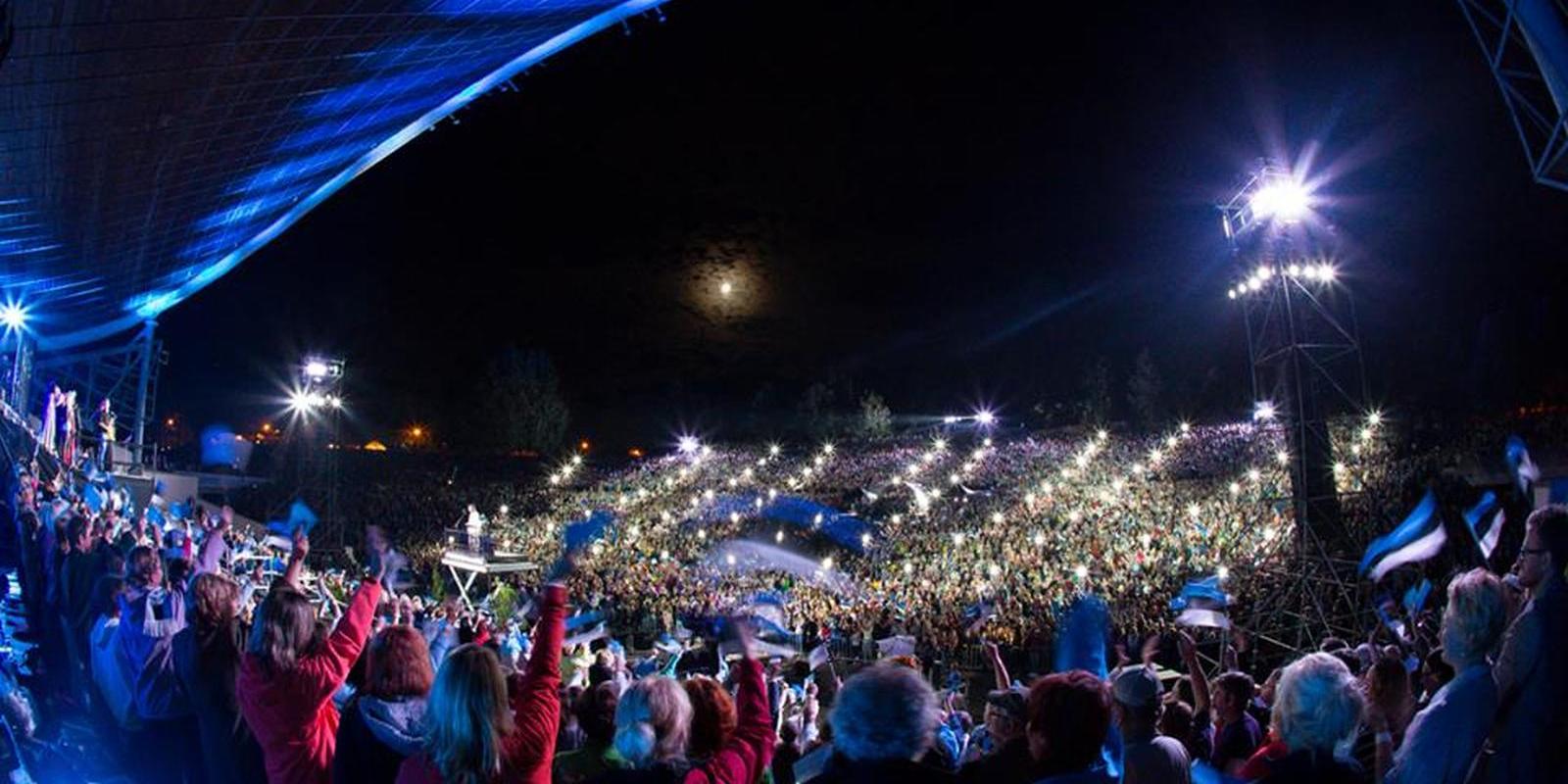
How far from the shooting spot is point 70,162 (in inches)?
397

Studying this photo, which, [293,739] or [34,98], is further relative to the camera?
[34,98]

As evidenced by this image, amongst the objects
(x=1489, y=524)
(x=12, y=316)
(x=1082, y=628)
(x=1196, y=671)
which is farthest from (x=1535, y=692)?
(x=12, y=316)

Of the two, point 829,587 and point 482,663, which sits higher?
point 482,663

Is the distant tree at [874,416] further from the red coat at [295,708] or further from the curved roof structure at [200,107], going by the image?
the red coat at [295,708]

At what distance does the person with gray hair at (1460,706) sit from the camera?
8.12ft

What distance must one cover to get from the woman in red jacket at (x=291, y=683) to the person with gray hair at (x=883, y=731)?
172 cm

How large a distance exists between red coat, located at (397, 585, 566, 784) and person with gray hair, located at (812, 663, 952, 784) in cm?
79

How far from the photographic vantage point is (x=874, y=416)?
194 ft

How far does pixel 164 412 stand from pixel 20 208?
4953 centimetres

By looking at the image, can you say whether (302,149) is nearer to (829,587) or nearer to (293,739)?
(829,587)

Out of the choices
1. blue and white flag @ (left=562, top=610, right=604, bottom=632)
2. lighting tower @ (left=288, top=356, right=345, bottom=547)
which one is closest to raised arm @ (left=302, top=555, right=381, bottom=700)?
blue and white flag @ (left=562, top=610, right=604, bottom=632)

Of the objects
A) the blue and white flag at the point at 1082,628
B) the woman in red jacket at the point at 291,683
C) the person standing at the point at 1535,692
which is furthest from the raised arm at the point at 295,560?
the blue and white flag at the point at 1082,628

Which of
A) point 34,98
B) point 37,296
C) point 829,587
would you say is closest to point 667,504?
point 829,587

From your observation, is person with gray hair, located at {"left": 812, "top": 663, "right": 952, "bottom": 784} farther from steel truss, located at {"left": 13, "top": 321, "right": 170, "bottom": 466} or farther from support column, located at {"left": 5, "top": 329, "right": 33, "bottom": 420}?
steel truss, located at {"left": 13, "top": 321, "right": 170, "bottom": 466}
